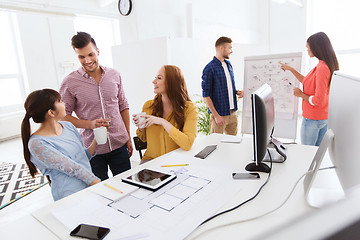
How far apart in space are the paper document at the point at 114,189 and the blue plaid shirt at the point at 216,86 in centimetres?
189

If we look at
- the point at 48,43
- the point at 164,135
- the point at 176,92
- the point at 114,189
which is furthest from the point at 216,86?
the point at 48,43

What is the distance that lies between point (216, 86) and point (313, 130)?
111cm

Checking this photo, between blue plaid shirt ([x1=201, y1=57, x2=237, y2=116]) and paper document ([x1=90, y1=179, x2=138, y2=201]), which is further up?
blue plaid shirt ([x1=201, y1=57, x2=237, y2=116])

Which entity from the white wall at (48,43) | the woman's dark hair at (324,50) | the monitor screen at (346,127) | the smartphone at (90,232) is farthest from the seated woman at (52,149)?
the white wall at (48,43)

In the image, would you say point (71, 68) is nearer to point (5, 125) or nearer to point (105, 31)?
point (105, 31)

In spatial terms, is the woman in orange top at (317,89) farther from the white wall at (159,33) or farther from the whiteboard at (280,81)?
the white wall at (159,33)

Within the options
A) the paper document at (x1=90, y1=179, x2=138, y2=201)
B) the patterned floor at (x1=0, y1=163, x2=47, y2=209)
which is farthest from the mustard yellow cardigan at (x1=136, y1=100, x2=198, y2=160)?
the patterned floor at (x1=0, y1=163, x2=47, y2=209)

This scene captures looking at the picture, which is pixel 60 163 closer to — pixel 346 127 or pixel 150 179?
pixel 150 179

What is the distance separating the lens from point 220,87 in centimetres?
280

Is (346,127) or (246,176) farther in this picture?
(246,176)

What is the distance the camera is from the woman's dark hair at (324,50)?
2062 mm

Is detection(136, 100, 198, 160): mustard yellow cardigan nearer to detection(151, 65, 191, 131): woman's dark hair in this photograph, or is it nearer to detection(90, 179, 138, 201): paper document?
detection(151, 65, 191, 131): woman's dark hair

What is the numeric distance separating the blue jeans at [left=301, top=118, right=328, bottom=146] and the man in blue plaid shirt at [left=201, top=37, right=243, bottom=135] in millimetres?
863

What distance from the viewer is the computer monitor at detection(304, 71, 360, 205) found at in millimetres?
661
